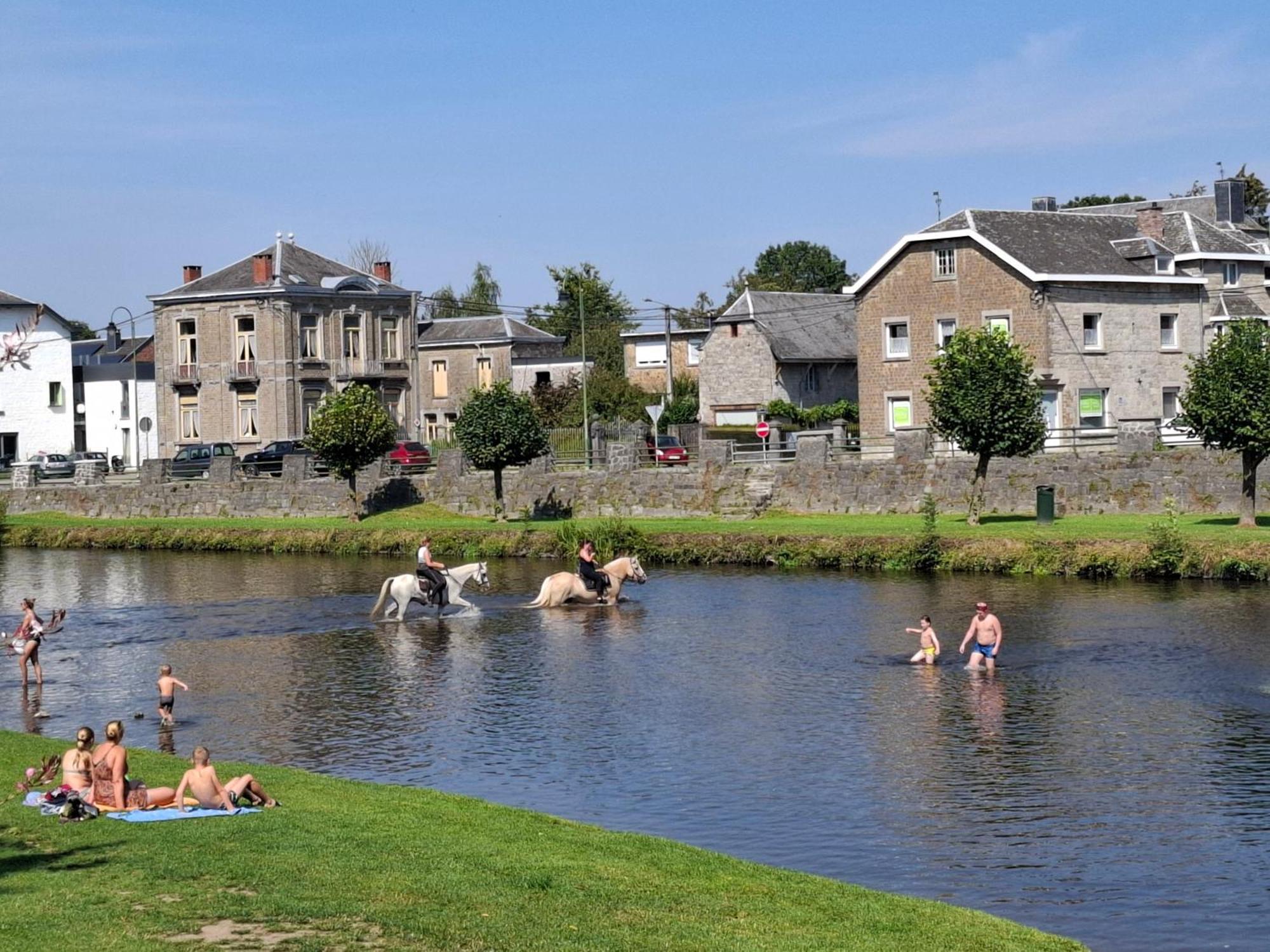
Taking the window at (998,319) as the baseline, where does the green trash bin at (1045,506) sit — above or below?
below

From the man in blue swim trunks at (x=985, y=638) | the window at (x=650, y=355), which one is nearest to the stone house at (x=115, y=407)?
the window at (x=650, y=355)

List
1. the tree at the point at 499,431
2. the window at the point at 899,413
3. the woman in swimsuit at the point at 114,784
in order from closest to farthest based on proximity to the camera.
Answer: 1. the woman in swimsuit at the point at 114,784
2. the tree at the point at 499,431
3. the window at the point at 899,413

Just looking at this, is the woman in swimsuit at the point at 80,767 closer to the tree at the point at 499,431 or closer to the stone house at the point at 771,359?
the tree at the point at 499,431

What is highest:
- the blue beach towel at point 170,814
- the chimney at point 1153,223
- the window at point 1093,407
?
the chimney at point 1153,223

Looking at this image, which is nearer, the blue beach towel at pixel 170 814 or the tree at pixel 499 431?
the blue beach towel at pixel 170 814

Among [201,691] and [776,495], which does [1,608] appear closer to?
[201,691]

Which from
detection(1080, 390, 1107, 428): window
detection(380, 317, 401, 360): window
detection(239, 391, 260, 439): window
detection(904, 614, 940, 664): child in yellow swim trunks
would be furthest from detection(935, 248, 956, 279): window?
detection(904, 614, 940, 664): child in yellow swim trunks

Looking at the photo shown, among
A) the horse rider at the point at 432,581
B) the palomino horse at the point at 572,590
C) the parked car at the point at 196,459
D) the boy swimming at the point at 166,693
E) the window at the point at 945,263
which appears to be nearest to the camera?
the boy swimming at the point at 166,693

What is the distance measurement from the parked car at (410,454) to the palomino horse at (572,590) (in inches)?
1078

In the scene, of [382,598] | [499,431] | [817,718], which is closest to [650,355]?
[499,431]

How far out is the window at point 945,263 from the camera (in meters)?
67.6

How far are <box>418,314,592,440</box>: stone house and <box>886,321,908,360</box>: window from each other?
1169 inches

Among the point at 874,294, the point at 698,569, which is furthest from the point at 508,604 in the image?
the point at 874,294

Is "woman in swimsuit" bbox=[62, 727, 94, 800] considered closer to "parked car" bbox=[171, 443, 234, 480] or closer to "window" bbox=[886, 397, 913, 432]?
"window" bbox=[886, 397, 913, 432]
